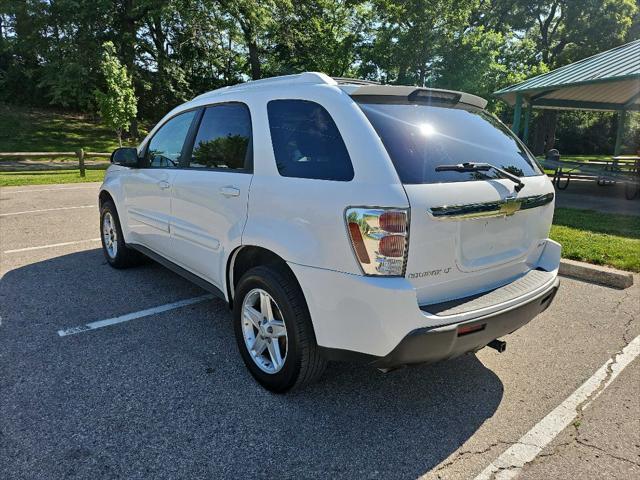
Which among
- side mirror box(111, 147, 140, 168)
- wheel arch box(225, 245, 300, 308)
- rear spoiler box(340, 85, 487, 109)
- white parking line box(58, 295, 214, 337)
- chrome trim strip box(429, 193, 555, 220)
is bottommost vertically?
white parking line box(58, 295, 214, 337)

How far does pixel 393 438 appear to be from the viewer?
98.5 inches

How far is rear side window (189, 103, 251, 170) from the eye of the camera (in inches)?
125

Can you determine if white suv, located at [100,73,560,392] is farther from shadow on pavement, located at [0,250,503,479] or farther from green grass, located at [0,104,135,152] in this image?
green grass, located at [0,104,135,152]

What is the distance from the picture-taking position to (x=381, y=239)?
88.9 inches

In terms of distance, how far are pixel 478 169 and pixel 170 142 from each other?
Answer: 9.15 ft

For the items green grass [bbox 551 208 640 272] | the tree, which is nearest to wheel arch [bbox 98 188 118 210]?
green grass [bbox 551 208 640 272]

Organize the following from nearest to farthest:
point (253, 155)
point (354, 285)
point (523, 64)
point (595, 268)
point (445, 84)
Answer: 1. point (354, 285)
2. point (253, 155)
3. point (595, 268)
4. point (445, 84)
5. point (523, 64)

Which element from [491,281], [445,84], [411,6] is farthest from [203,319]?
[411,6]

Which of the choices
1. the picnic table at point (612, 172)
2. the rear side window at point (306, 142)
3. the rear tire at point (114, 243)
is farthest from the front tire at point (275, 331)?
the picnic table at point (612, 172)

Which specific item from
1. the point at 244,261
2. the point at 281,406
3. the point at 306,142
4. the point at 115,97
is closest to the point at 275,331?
the point at 281,406

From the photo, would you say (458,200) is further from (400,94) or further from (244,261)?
(244,261)

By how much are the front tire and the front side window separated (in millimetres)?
1594

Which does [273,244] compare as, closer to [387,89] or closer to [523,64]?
[387,89]

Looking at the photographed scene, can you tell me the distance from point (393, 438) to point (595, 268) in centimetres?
392
